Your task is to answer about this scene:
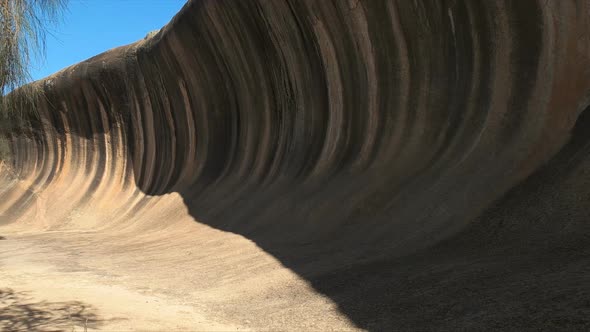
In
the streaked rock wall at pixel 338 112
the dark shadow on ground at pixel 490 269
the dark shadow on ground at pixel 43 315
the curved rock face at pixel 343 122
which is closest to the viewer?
the dark shadow on ground at pixel 490 269

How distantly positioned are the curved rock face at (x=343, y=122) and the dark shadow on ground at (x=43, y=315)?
1.56 m

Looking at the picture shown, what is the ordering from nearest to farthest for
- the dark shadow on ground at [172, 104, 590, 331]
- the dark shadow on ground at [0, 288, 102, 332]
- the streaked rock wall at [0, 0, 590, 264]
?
1. the dark shadow on ground at [172, 104, 590, 331]
2. the dark shadow on ground at [0, 288, 102, 332]
3. the streaked rock wall at [0, 0, 590, 264]

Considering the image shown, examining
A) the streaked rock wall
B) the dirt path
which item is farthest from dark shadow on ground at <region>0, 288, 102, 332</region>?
the streaked rock wall

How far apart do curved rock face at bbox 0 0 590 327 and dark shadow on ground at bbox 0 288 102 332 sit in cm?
156

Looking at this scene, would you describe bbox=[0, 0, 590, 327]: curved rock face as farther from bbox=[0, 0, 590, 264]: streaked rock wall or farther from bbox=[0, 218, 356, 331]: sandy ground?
bbox=[0, 218, 356, 331]: sandy ground

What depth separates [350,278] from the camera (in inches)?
168

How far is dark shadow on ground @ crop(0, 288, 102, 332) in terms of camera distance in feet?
11.5

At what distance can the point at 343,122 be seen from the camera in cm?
770

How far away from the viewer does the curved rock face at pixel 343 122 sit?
515cm

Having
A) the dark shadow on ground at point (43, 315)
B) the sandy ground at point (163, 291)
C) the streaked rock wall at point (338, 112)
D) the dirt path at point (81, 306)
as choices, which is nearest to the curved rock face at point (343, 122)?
the streaked rock wall at point (338, 112)

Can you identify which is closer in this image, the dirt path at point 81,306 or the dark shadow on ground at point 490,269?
the dark shadow on ground at point 490,269

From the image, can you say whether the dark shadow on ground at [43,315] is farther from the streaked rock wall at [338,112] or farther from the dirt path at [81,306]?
the streaked rock wall at [338,112]

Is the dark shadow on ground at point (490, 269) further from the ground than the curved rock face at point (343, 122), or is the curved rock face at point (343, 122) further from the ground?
the curved rock face at point (343, 122)

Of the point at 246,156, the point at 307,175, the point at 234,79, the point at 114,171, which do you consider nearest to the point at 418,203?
the point at 307,175
